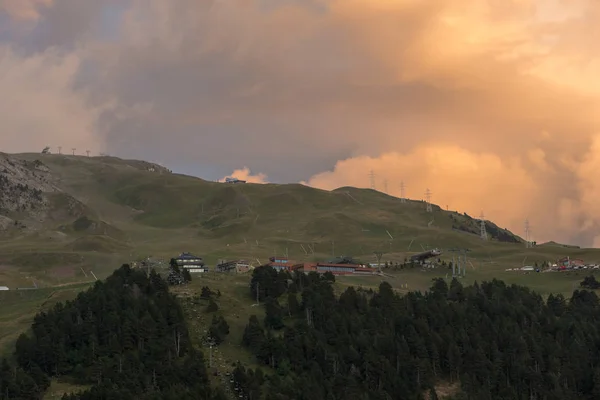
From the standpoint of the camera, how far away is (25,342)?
141750 mm

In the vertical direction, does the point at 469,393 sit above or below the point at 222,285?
below

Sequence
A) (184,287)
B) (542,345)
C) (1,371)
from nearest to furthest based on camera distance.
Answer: (1,371), (542,345), (184,287)

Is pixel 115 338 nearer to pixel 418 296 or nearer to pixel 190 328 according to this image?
pixel 190 328

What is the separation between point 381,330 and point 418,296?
28.6 metres

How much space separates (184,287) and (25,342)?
154ft

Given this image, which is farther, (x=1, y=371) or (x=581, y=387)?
(x=581, y=387)

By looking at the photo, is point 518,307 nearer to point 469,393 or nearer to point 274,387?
point 469,393

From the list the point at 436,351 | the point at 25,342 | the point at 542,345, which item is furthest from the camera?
the point at 542,345

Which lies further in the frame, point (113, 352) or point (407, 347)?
point (407, 347)

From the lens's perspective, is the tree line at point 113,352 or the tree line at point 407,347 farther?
the tree line at point 407,347

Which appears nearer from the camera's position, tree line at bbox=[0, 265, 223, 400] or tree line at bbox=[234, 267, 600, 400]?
tree line at bbox=[0, 265, 223, 400]

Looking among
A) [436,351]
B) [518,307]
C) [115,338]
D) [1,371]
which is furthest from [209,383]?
[518,307]

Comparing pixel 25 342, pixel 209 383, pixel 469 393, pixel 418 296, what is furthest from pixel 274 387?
pixel 418 296

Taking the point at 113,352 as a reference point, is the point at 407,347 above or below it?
above
